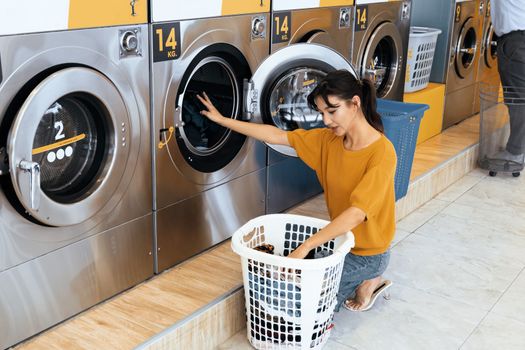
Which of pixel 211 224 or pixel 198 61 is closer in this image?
pixel 198 61

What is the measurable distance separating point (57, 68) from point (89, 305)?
870 millimetres

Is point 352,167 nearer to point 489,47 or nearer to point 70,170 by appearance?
point 70,170

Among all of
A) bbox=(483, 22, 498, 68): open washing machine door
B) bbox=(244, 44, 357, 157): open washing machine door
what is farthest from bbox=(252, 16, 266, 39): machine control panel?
bbox=(483, 22, 498, 68): open washing machine door

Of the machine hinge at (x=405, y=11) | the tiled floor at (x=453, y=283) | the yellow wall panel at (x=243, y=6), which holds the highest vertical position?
the yellow wall panel at (x=243, y=6)

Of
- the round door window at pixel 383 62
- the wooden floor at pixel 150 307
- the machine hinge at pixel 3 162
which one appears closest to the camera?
the machine hinge at pixel 3 162

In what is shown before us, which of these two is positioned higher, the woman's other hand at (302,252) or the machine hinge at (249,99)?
the machine hinge at (249,99)

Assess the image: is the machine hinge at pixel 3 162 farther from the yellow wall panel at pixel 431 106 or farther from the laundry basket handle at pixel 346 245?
the yellow wall panel at pixel 431 106

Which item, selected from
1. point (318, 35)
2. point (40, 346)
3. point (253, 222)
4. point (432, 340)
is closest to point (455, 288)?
point (432, 340)

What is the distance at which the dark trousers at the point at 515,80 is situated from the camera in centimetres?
453

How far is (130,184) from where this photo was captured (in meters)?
2.53

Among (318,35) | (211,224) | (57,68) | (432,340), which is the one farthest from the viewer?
(318,35)

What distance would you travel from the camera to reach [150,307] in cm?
249

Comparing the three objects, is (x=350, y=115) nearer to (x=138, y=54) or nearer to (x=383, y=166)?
(x=383, y=166)

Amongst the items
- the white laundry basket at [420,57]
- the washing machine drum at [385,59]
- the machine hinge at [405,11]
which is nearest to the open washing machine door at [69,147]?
the washing machine drum at [385,59]
